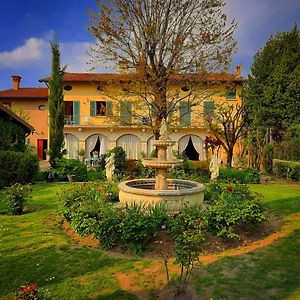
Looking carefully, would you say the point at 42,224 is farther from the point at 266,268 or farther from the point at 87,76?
the point at 87,76

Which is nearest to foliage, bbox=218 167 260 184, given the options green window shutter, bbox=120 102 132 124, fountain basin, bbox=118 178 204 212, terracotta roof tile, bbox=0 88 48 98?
green window shutter, bbox=120 102 132 124

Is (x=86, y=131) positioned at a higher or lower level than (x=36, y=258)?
higher

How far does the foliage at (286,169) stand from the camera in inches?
705

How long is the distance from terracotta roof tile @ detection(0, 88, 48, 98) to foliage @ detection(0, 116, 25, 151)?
48.8 ft

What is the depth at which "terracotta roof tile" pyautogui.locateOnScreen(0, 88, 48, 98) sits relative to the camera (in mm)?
33819

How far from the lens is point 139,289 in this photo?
5324 millimetres

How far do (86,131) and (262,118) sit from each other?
15.6 meters

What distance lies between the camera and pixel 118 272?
5852mm

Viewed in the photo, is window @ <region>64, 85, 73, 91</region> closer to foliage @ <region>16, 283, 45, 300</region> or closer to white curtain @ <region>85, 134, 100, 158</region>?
white curtain @ <region>85, 134, 100, 158</region>

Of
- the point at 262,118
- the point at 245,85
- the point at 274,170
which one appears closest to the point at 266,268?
the point at 274,170

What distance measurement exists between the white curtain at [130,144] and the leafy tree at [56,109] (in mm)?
9962

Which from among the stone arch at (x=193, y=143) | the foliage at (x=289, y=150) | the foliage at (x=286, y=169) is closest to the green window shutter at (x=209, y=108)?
the stone arch at (x=193, y=143)

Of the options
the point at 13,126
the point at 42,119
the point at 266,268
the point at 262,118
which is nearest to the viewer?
the point at 266,268

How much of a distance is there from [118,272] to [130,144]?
25296 mm
